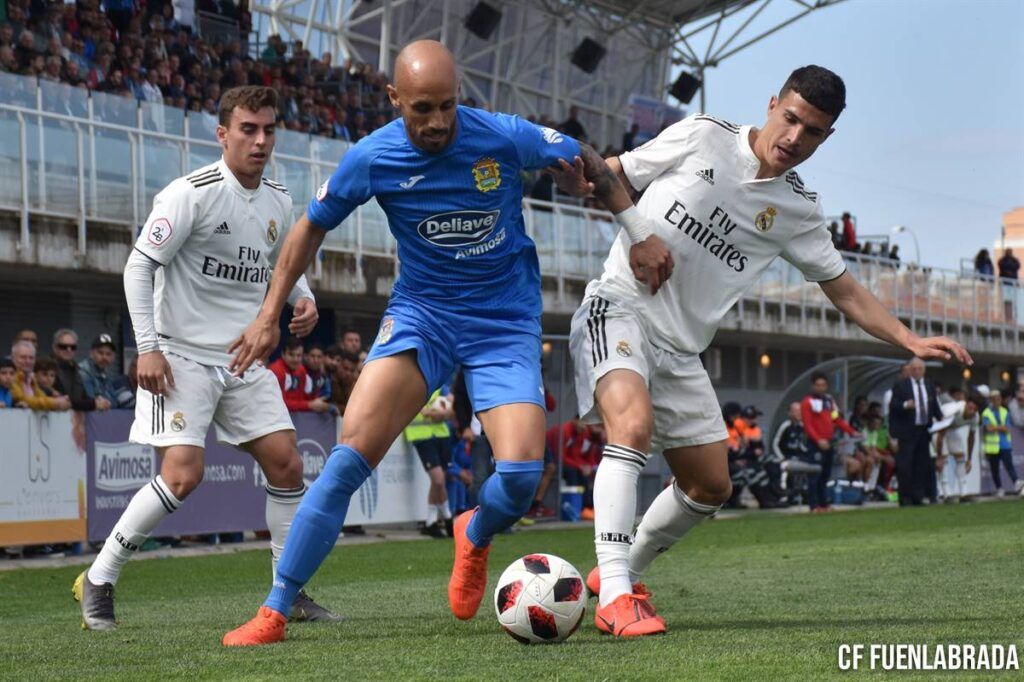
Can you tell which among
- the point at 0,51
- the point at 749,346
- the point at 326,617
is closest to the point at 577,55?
the point at 749,346

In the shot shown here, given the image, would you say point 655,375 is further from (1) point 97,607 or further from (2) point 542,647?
(1) point 97,607

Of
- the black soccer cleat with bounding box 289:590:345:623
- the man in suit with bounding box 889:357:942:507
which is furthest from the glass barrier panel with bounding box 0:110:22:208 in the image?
the man in suit with bounding box 889:357:942:507

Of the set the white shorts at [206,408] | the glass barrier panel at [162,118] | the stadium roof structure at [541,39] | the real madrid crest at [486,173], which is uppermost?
the stadium roof structure at [541,39]

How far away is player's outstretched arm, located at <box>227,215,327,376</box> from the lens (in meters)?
6.61

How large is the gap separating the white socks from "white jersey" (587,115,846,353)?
0.75m

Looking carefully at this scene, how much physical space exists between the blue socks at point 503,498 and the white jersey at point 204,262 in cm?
174

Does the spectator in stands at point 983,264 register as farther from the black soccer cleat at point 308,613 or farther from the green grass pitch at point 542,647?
the black soccer cleat at point 308,613

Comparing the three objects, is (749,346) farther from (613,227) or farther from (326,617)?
(326,617)

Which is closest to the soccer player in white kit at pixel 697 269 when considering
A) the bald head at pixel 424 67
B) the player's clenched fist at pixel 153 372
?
the bald head at pixel 424 67

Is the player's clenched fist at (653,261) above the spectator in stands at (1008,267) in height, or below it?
below

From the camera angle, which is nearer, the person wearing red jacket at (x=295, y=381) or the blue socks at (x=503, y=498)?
the blue socks at (x=503, y=498)

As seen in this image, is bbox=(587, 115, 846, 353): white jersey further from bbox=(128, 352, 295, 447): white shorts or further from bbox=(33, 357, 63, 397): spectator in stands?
bbox=(33, 357, 63, 397): spectator in stands

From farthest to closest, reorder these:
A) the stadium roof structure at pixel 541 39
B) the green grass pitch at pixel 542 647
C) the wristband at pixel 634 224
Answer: the stadium roof structure at pixel 541 39 < the wristband at pixel 634 224 < the green grass pitch at pixel 542 647

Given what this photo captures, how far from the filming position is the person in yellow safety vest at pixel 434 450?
59.3 feet
